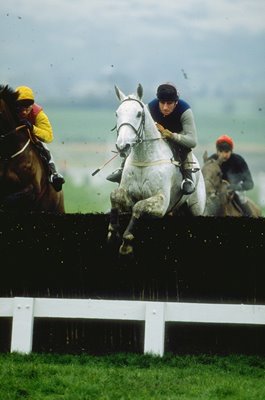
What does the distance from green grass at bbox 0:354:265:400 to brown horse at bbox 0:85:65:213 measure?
3696 mm

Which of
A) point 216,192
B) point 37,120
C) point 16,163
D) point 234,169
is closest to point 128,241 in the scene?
point 16,163

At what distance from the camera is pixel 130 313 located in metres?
8.86

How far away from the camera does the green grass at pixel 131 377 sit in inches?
294

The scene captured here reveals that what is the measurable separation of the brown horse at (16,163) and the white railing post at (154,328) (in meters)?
3.63

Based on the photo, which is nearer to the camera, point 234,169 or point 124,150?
point 124,150

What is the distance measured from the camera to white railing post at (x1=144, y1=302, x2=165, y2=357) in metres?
8.81


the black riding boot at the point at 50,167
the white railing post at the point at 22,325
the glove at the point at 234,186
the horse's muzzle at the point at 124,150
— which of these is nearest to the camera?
the white railing post at the point at 22,325

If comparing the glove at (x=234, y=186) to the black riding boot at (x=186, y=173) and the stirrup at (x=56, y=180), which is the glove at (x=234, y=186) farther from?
the black riding boot at (x=186, y=173)

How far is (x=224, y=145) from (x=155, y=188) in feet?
19.0

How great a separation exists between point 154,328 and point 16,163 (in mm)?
3941

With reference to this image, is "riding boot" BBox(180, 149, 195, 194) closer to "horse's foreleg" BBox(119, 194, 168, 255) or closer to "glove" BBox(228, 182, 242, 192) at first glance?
"horse's foreleg" BBox(119, 194, 168, 255)

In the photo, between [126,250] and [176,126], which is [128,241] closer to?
[126,250]

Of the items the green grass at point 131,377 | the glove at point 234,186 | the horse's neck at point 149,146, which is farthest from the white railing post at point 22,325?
the glove at point 234,186

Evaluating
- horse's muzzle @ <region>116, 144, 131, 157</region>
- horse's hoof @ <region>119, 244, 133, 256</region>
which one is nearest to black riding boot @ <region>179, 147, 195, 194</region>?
horse's muzzle @ <region>116, 144, 131, 157</region>
